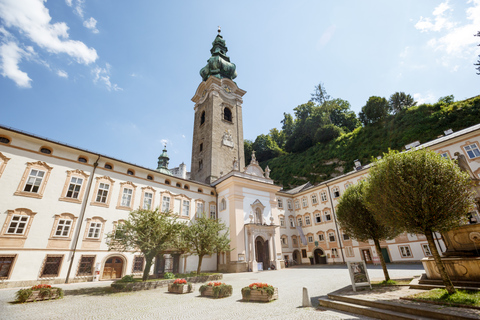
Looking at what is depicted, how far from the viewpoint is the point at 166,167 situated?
57156 mm

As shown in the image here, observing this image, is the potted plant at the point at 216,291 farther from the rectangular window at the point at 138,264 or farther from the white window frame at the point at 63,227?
the white window frame at the point at 63,227

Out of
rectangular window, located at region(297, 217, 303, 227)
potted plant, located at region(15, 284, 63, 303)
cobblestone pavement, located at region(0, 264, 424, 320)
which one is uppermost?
rectangular window, located at region(297, 217, 303, 227)

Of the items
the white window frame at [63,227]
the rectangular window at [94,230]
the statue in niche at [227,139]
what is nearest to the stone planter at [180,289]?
the rectangular window at [94,230]

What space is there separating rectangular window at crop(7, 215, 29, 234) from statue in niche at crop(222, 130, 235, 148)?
2720 centimetres

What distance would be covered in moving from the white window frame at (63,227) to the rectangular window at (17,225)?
2.09 m

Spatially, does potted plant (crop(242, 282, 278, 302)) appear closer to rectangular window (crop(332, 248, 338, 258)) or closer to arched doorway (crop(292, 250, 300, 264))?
rectangular window (crop(332, 248, 338, 258))

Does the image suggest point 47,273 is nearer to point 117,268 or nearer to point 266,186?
point 117,268

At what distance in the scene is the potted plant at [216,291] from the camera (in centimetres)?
1153

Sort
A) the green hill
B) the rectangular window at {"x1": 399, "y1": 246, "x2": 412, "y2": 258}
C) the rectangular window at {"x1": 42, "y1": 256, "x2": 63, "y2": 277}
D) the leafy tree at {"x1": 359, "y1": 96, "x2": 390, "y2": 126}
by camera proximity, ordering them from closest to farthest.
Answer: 1. the rectangular window at {"x1": 42, "y1": 256, "x2": 63, "y2": 277}
2. the rectangular window at {"x1": 399, "y1": 246, "x2": 412, "y2": 258}
3. the green hill
4. the leafy tree at {"x1": 359, "y1": 96, "x2": 390, "y2": 126}

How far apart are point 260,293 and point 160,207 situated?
17970 millimetres

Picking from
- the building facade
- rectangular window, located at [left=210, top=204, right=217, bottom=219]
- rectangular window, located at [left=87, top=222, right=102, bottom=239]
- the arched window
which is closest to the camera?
the building facade

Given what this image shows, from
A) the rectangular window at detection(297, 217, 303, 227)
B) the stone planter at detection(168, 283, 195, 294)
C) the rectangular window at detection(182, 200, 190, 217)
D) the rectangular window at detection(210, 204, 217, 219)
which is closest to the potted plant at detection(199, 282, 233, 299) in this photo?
the stone planter at detection(168, 283, 195, 294)

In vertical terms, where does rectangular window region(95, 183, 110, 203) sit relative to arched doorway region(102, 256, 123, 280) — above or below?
above

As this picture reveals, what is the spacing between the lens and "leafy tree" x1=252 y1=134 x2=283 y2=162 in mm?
70200
